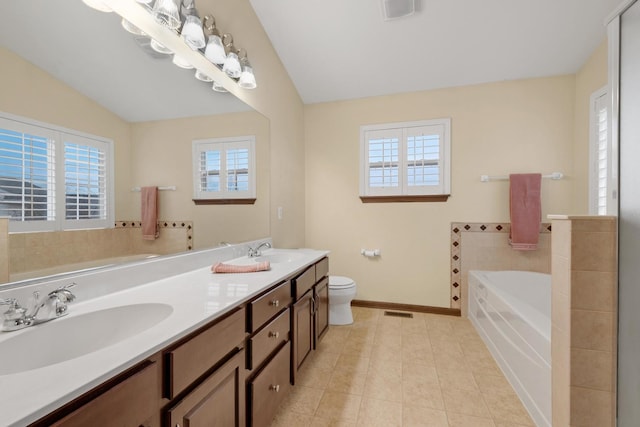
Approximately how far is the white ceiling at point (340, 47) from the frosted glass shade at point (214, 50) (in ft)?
0.57

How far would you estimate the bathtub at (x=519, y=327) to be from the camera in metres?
1.43

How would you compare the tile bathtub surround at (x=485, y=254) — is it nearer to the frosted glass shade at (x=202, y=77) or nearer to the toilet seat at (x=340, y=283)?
the toilet seat at (x=340, y=283)

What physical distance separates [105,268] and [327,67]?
2542 mm

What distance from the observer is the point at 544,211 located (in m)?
2.64

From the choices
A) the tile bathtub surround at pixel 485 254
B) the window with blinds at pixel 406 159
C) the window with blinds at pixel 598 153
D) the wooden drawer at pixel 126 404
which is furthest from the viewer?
the window with blinds at pixel 406 159

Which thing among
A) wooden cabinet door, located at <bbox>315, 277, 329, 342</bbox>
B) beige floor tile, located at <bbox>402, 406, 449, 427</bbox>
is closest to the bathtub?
→ beige floor tile, located at <bbox>402, 406, 449, 427</bbox>

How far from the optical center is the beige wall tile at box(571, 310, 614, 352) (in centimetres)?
104

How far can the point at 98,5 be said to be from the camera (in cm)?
112

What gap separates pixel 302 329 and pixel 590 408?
135 centimetres

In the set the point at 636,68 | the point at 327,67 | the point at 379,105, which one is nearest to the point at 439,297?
the point at 379,105

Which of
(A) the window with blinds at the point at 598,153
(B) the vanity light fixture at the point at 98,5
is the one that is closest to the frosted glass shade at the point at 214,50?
(B) the vanity light fixture at the point at 98,5

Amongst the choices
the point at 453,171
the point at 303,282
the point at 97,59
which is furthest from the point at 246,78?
the point at 453,171

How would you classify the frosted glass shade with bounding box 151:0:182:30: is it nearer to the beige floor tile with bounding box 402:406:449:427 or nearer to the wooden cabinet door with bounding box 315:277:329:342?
the wooden cabinet door with bounding box 315:277:329:342

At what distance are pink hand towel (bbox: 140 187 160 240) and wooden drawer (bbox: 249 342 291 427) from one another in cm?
86
